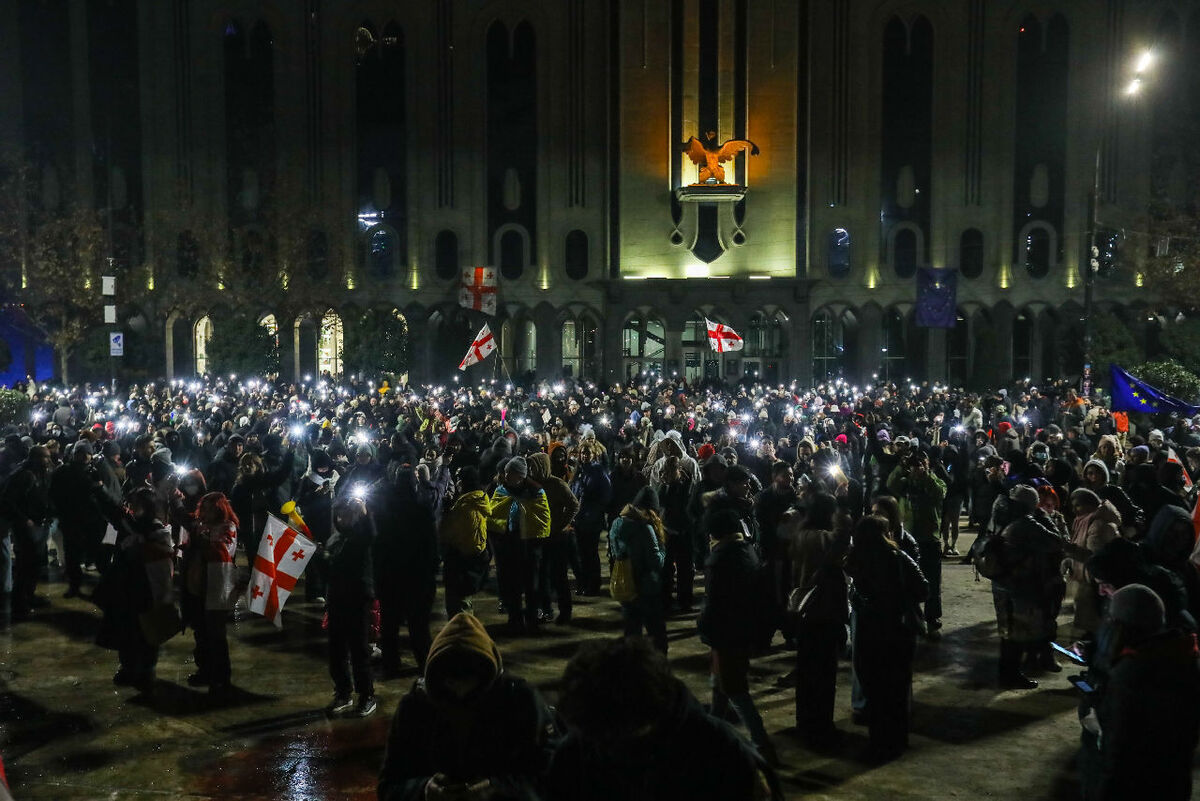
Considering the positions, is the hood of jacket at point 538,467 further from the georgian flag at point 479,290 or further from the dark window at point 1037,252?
the dark window at point 1037,252

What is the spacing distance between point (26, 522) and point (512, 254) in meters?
32.9

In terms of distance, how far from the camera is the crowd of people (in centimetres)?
320

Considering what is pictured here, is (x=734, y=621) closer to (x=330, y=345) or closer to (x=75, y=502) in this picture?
(x=75, y=502)

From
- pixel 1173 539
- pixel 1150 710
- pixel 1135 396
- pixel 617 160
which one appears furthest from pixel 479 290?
pixel 1150 710

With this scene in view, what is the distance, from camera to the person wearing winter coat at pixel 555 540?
982cm

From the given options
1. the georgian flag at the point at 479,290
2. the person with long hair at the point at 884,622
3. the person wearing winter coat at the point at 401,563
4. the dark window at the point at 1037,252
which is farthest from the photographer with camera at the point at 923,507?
the dark window at the point at 1037,252

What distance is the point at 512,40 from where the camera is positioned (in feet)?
137

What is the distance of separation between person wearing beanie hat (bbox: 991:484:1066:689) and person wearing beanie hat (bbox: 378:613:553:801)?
545cm

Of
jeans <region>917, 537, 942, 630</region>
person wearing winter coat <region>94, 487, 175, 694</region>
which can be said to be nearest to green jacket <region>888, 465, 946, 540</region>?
jeans <region>917, 537, 942, 630</region>

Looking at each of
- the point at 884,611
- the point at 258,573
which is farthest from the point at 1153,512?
the point at 258,573

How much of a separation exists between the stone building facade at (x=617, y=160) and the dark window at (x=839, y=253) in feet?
0.41

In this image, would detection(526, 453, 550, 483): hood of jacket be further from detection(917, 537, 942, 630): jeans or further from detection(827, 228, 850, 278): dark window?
detection(827, 228, 850, 278): dark window

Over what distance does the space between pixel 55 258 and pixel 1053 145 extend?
122 ft

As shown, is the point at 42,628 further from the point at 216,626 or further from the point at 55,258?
the point at 55,258
